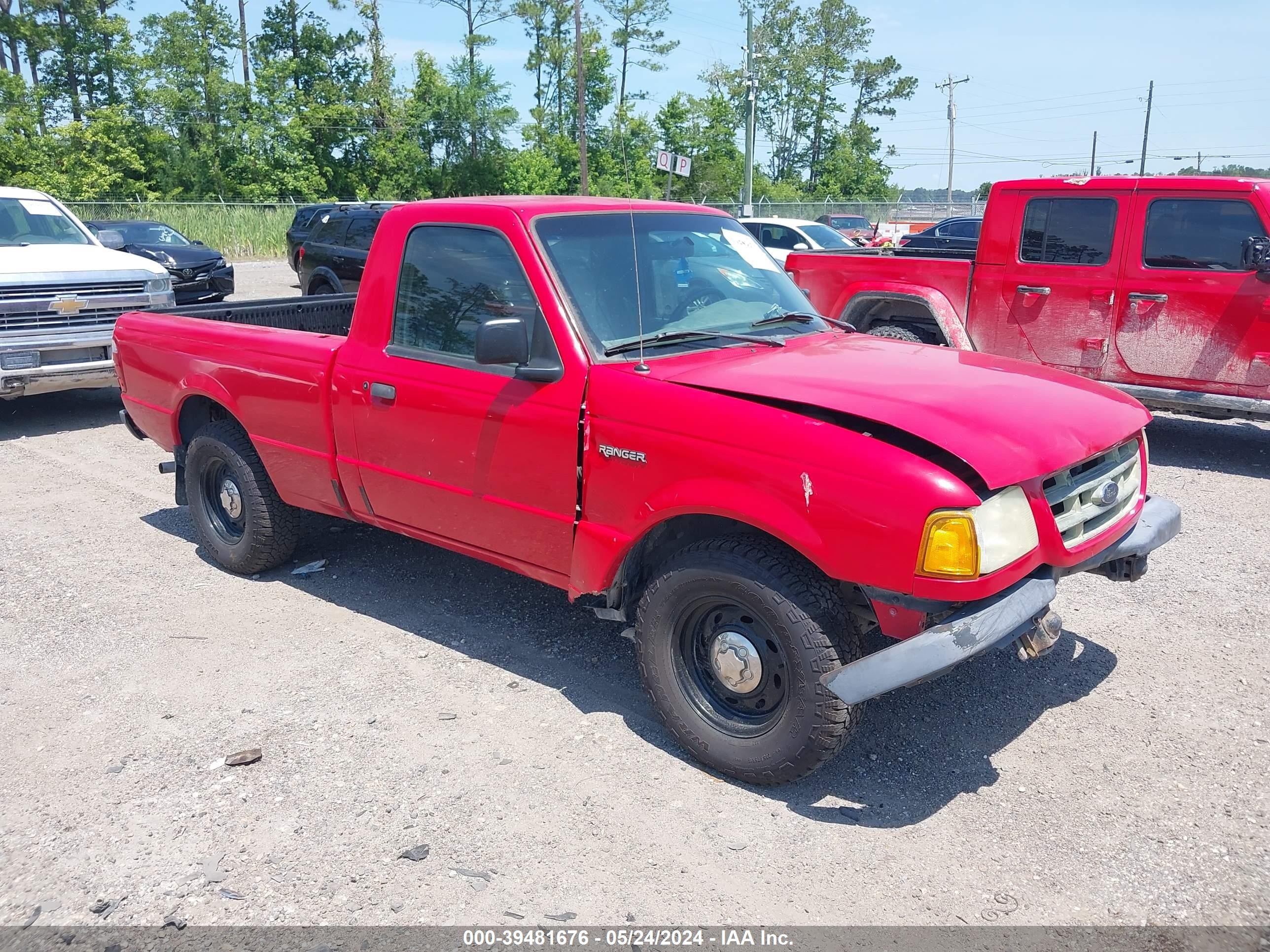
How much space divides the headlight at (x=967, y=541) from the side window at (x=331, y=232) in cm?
1467

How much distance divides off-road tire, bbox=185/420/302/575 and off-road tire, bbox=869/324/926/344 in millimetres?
5329

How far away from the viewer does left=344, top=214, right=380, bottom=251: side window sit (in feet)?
52.1

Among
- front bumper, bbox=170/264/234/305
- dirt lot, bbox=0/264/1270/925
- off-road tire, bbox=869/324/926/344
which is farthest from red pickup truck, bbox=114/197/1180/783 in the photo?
front bumper, bbox=170/264/234/305

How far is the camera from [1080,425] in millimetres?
3598

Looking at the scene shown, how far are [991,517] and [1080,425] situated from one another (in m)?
0.71

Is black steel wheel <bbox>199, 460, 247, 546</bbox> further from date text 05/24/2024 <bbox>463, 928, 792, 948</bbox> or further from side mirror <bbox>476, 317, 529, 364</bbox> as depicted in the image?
date text 05/24/2024 <bbox>463, 928, 792, 948</bbox>

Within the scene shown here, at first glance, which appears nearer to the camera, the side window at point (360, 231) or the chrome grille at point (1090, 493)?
the chrome grille at point (1090, 493)

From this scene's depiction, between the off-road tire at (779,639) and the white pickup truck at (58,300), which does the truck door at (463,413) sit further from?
the white pickup truck at (58,300)

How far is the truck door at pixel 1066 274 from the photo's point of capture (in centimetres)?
813

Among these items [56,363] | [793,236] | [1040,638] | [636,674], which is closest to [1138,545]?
[1040,638]

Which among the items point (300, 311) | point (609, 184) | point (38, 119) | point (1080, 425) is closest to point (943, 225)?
point (300, 311)

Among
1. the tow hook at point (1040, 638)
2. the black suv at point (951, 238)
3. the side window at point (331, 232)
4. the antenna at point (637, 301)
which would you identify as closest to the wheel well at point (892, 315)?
the black suv at point (951, 238)

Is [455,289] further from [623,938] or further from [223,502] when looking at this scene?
[623,938]

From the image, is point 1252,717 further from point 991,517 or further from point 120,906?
point 120,906
